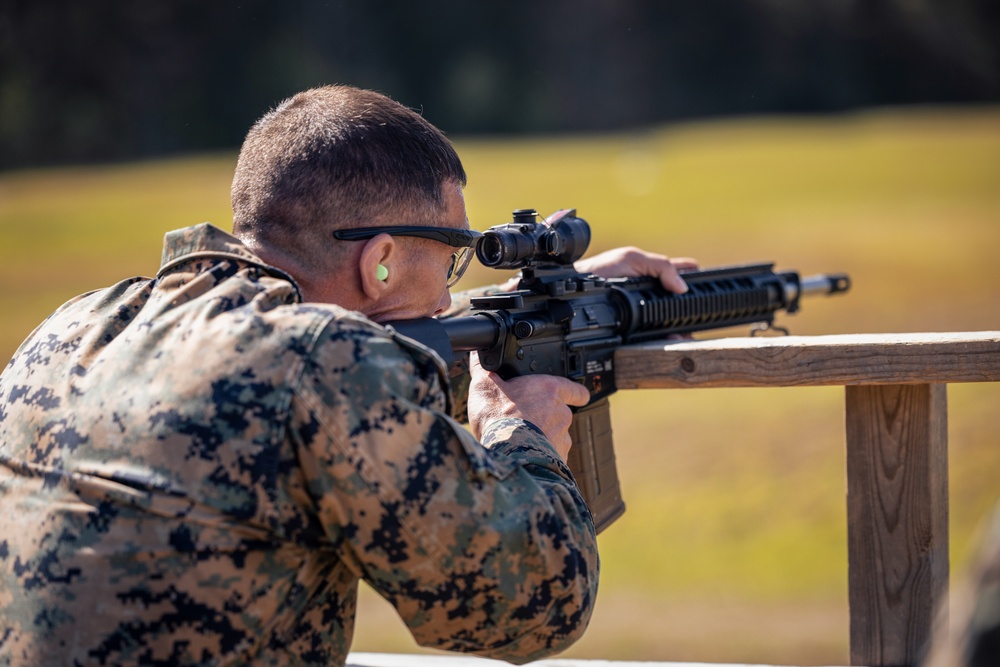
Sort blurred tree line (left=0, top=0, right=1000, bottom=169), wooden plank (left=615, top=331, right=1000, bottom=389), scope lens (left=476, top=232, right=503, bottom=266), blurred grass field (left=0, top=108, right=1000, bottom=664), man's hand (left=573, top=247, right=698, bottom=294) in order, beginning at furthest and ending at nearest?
blurred tree line (left=0, top=0, right=1000, bottom=169), blurred grass field (left=0, top=108, right=1000, bottom=664), man's hand (left=573, top=247, right=698, bottom=294), scope lens (left=476, top=232, right=503, bottom=266), wooden plank (left=615, top=331, right=1000, bottom=389)

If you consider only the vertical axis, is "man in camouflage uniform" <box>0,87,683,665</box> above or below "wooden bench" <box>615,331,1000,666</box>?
above

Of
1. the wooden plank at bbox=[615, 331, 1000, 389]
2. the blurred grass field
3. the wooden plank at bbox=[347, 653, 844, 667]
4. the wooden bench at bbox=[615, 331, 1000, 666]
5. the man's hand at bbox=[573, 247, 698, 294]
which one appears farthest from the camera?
the blurred grass field

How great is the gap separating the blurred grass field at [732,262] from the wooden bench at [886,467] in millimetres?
3398

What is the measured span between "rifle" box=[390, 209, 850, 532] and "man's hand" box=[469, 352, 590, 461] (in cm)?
7

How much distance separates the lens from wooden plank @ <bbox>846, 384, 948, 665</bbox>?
8.48 ft

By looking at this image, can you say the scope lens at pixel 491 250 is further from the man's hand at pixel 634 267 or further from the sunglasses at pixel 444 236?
the man's hand at pixel 634 267

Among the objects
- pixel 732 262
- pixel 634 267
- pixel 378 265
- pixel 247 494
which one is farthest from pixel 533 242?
pixel 732 262

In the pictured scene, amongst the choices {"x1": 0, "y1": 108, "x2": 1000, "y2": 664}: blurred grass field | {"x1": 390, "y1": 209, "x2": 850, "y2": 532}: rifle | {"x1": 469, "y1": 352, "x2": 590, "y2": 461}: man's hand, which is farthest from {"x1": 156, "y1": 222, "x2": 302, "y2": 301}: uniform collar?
{"x1": 0, "y1": 108, "x2": 1000, "y2": 664}: blurred grass field

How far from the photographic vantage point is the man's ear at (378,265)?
223 centimetres

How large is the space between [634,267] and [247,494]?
6.07 ft

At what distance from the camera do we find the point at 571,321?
9.89ft

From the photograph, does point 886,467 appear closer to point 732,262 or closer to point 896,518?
point 896,518

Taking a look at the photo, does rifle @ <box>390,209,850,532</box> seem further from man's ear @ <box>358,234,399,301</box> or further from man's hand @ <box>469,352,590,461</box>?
man's ear @ <box>358,234,399,301</box>

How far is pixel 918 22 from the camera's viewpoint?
6253 cm
